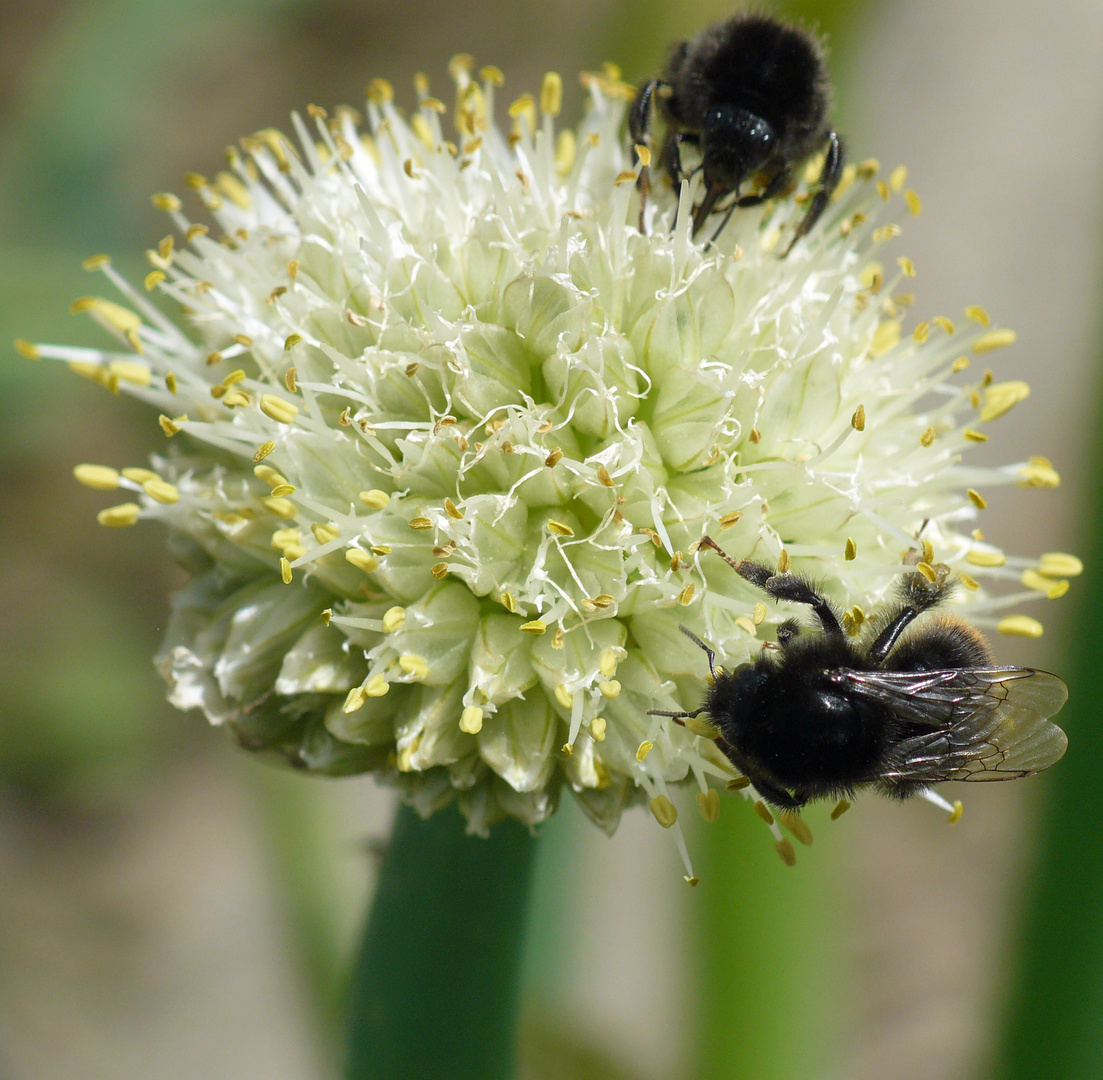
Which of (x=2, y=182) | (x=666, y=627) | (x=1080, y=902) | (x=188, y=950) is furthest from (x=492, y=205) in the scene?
(x=188, y=950)

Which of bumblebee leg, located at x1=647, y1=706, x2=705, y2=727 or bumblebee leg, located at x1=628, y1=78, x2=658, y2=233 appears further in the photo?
bumblebee leg, located at x1=628, y1=78, x2=658, y2=233

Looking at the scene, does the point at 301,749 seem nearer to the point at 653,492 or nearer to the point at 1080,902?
the point at 653,492

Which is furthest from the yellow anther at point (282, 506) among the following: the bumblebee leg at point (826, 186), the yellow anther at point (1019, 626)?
the yellow anther at point (1019, 626)

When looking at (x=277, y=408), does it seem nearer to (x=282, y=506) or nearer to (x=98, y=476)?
(x=282, y=506)

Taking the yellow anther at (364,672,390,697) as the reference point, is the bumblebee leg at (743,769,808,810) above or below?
→ below

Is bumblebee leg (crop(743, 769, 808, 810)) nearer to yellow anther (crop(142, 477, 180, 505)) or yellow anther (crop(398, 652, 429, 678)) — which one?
yellow anther (crop(398, 652, 429, 678))

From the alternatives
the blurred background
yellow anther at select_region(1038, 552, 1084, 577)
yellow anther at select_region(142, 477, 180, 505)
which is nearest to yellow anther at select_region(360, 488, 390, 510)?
yellow anther at select_region(142, 477, 180, 505)
